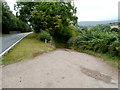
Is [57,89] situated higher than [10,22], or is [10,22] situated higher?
[10,22]

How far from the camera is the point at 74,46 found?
505 inches

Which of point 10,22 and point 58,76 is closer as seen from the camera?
point 58,76

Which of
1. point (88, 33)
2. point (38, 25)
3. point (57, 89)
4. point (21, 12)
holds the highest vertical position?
point (21, 12)

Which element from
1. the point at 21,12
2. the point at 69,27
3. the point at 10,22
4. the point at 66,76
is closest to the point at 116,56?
the point at 66,76

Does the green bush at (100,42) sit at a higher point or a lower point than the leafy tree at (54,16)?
lower

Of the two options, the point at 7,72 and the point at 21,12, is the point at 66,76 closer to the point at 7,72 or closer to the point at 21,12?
the point at 7,72

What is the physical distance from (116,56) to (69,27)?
30.9ft

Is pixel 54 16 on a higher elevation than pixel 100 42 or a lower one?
higher

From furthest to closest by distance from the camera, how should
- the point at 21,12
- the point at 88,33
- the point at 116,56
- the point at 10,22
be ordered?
the point at 10,22 < the point at 21,12 < the point at 88,33 < the point at 116,56

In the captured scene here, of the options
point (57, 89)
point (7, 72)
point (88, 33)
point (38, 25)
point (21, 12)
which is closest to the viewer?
point (57, 89)

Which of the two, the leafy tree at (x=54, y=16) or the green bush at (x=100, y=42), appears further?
the leafy tree at (x=54, y=16)

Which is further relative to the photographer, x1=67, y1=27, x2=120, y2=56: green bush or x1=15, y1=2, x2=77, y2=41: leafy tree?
x1=15, y1=2, x2=77, y2=41: leafy tree

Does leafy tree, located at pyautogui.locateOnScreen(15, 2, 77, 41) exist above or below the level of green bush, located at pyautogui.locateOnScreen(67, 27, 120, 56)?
above

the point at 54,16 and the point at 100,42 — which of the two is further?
the point at 54,16
